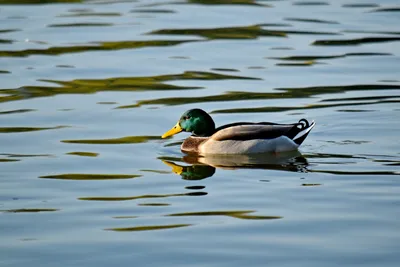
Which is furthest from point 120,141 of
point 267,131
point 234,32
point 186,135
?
point 234,32

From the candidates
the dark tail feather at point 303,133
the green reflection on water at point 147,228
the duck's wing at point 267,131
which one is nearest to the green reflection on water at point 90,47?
the duck's wing at point 267,131

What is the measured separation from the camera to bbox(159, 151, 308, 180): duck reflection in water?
1219 centimetres

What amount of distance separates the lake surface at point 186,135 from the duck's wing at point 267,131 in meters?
0.25

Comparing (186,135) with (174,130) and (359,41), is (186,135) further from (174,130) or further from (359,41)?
(359,41)

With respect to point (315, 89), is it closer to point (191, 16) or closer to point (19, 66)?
point (19, 66)

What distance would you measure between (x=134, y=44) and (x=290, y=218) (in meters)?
10.5

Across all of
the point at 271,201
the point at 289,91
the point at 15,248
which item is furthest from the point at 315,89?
the point at 15,248

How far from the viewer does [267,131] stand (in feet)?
43.2

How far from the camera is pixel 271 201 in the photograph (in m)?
10.4

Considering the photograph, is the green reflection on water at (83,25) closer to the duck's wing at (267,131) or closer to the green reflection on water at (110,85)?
the green reflection on water at (110,85)

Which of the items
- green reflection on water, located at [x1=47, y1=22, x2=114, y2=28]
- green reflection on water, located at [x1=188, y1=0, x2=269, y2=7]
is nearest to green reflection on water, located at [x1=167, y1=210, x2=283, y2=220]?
green reflection on water, located at [x1=47, y1=22, x2=114, y2=28]

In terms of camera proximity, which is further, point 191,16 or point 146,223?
point 191,16

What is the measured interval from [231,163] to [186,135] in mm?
2285

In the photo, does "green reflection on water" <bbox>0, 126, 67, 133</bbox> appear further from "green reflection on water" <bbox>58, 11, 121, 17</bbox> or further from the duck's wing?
"green reflection on water" <bbox>58, 11, 121, 17</bbox>
